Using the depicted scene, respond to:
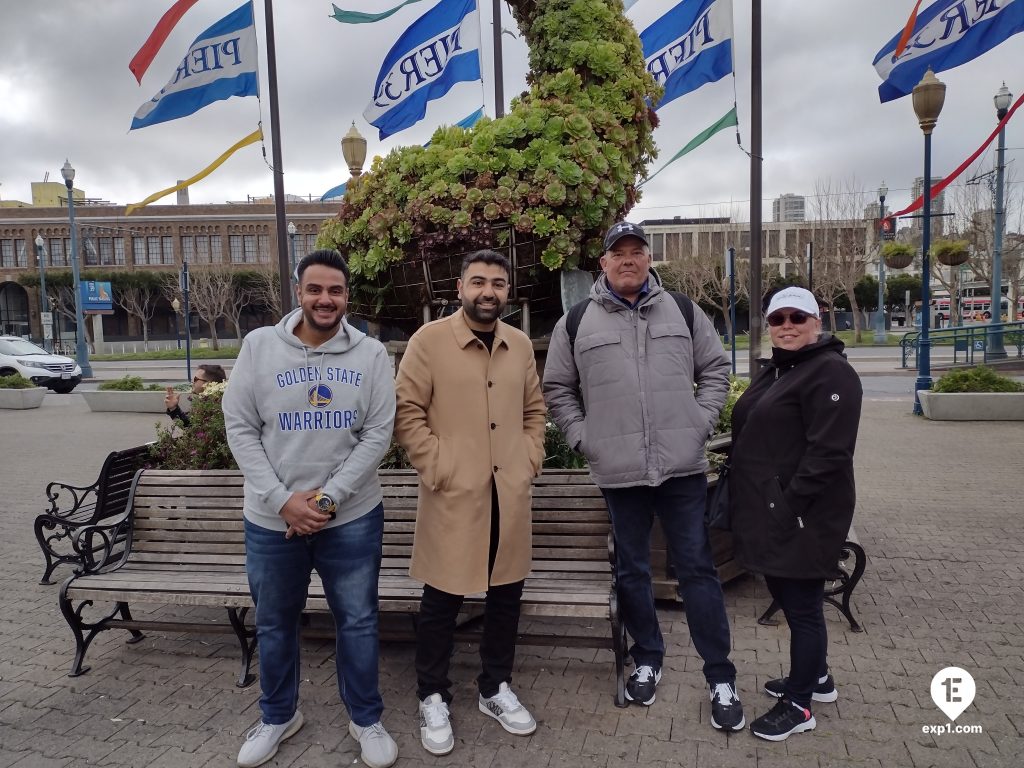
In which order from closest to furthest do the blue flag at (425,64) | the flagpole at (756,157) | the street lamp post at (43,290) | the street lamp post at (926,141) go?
the flagpole at (756,157) < the blue flag at (425,64) < the street lamp post at (926,141) < the street lamp post at (43,290)

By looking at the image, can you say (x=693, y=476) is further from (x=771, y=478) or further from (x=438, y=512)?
(x=438, y=512)

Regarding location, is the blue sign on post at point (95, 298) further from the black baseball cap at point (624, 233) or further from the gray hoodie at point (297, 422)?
the black baseball cap at point (624, 233)

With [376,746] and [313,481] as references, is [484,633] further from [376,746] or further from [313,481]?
[313,481]

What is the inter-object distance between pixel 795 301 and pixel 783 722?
1.66 meters

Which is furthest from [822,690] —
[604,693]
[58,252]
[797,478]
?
[58,252]

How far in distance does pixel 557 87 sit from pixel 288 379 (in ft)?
8.64

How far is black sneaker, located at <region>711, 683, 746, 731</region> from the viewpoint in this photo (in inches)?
115

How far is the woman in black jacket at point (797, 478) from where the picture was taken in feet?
8.73

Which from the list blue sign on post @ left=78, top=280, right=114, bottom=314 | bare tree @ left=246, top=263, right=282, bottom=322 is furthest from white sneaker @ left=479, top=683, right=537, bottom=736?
bare tree @ left=246, top=263, right=282, bottom=322

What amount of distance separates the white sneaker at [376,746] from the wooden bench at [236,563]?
0.57m

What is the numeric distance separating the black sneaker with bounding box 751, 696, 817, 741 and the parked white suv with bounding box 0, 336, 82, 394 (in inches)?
913

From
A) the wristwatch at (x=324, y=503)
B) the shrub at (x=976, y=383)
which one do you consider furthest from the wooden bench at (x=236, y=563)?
the shrub at (x=976, y=383)

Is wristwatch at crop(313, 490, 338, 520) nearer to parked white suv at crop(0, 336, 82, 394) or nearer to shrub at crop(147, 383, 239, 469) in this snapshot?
shrub at crop(147, 383, 239, 469)

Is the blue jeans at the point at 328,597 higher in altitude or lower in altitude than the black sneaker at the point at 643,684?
higher
